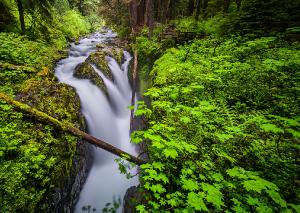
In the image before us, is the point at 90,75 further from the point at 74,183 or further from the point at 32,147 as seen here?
the point at 32,147

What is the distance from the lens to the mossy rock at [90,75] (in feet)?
28.8

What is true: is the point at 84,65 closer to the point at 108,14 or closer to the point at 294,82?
the point at 294,82

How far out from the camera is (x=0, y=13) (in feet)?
32.4

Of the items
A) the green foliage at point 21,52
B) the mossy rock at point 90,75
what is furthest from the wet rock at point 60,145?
the mossy rock at point 90,75

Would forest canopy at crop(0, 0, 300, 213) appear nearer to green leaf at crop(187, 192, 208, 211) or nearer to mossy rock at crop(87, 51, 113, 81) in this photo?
green leaf at crop(187, 192, 208, 211)

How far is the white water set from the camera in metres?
6.10

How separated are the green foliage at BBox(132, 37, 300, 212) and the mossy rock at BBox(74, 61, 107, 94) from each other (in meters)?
3.52

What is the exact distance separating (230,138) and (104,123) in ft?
17.0

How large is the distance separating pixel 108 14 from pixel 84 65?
53.2ft

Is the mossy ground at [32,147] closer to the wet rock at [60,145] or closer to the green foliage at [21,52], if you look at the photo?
the wet rock at [60,145]

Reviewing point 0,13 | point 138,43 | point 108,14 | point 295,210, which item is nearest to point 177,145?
point 295,210

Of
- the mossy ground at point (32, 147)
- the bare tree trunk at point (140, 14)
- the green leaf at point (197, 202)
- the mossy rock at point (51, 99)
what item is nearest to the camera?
the green leaf at point (197, 202)

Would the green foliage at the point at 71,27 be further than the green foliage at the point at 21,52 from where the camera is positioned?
Yes

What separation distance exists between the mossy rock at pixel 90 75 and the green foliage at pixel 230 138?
11.5 ft
